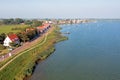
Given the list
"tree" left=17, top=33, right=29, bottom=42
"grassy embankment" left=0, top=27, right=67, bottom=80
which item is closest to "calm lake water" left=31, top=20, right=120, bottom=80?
"grassy embankment" left=0, top=27, right=67, bottom=80

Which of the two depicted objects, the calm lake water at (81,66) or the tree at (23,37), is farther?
the tree at (23,37)

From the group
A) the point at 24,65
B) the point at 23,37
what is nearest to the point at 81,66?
the point at 24,65

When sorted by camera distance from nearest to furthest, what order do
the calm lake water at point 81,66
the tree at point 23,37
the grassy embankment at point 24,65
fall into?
the grassy embankment at point 24,65
the calm lake water at point 81,66
the tree at point 23,37

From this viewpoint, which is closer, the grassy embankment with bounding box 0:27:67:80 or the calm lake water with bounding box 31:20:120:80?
the grassy embankment with bounding box 0:27:67:80

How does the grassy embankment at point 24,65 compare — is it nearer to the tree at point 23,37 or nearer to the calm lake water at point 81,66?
the calm lake water at point 81,66

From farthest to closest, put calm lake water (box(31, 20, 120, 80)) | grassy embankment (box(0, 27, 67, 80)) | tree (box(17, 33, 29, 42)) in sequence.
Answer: tree (box(17, 33, 29, 42)), calm lake water (box(31, 20, 120, 80)), grassy embankment (box(0, 27, 67, 80))

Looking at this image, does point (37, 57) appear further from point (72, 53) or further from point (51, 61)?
point (72, 53)

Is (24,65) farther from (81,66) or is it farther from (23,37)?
(23,37)

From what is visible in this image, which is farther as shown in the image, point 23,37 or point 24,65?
point 23,37

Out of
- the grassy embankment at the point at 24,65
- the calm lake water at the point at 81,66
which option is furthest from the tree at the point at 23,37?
the calm lake water at the point at 81,66

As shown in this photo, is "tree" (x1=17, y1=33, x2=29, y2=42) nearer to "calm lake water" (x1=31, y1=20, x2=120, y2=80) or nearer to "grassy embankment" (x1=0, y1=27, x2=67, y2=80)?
"grassy embankment" (x1=0, y1=27, x2=67, y2=80)

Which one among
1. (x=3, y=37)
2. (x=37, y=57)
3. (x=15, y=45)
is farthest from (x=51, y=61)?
(x=3, y=37)

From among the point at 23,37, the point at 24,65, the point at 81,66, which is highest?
the point at 23,37
